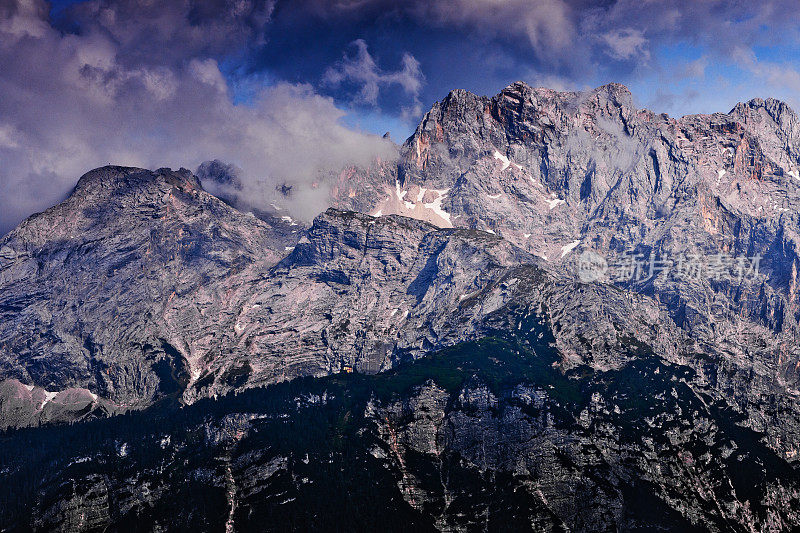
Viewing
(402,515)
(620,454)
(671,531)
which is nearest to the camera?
(671,531)

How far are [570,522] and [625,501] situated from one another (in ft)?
48.5

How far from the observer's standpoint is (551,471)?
19238cm

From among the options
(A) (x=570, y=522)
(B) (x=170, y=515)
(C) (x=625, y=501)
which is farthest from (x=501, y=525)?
(B) (x=170, y=515)

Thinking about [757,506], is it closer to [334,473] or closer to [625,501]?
[625,501]

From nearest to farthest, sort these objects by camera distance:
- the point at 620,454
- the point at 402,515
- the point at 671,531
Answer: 1. the point at 671,531
2. the point at 402,515
3. the point at 620,454

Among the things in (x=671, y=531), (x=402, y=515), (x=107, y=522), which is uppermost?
(x=107, y=522)

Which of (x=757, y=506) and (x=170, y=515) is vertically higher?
(x=170, y=515)

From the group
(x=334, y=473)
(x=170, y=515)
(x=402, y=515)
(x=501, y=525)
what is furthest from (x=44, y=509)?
(x=501, y=525)

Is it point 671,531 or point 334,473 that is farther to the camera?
point 334,473

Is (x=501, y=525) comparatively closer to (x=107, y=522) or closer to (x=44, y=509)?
(x=107, y=522)

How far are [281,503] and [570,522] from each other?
231 feet

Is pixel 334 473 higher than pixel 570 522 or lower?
higher

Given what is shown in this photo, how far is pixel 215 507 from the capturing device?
192250 millimetres

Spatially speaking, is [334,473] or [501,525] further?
[334,473]
